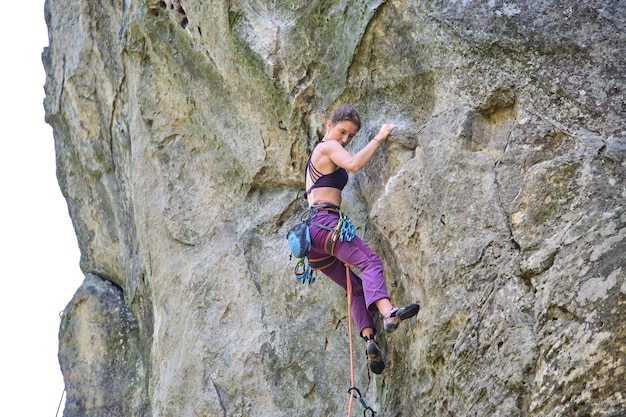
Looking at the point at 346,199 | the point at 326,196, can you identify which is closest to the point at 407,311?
the point at 326,196

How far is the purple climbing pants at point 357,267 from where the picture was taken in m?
7.21

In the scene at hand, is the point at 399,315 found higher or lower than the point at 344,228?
lower

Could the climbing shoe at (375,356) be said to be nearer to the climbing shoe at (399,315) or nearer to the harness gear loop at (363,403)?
the harness gear loop at (363,403)

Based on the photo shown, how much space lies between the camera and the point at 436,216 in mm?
7195

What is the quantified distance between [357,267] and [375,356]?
2.47 feet

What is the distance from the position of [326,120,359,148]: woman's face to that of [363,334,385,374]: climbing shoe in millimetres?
1751

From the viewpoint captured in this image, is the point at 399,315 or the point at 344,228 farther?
the point at 344,228

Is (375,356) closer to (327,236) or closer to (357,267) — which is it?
(357,267)

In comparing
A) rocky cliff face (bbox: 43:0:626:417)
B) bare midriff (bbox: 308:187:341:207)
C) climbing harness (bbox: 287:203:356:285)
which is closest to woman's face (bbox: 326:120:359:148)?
rocky cliff face (bbox: 43:0:626:417)

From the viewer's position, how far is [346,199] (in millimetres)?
8461

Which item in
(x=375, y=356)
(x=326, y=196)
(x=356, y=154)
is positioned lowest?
(x=375, y=356)

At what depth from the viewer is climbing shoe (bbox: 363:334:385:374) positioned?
7230mm

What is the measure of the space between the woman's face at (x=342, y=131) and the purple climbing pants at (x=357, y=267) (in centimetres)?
65

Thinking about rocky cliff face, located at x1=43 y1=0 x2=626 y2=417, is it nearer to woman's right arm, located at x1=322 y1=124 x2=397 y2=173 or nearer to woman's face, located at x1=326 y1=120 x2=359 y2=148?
woman's right arm, located at x1=322 y1=124 x2=397 y2=173
